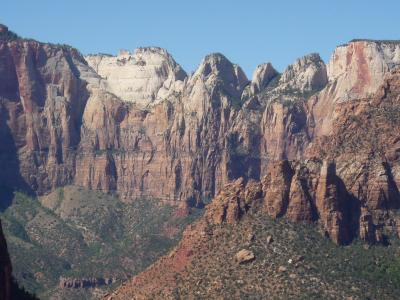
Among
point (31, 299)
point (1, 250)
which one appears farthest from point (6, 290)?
point (31, 299)

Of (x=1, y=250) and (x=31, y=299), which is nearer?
(x=1, y=250)

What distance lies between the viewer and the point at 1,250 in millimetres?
148625

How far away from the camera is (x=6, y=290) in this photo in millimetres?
150250

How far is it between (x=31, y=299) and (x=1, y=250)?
50645mm

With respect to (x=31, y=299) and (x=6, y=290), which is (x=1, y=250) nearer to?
(x=6, y=290)

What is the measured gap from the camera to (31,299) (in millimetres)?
198250

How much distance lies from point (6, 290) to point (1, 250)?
4423mm

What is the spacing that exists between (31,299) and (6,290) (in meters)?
48.4

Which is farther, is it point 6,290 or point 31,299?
point 31,299
